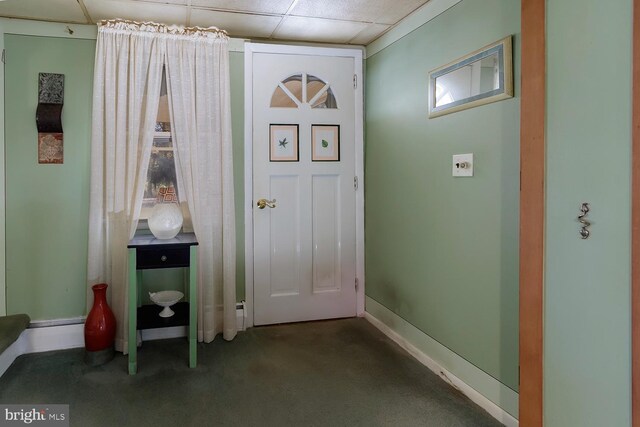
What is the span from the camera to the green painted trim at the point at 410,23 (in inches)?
99.0

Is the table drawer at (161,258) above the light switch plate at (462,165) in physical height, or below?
below

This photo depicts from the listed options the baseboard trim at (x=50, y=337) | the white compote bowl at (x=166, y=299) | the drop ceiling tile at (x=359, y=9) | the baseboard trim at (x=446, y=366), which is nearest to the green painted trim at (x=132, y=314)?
the white compote bowl at (x=166, y=299)

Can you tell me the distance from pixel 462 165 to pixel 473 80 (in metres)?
0.43

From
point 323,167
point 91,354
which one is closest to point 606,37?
point 323,167

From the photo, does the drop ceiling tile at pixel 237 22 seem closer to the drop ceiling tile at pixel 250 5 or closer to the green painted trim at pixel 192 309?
the drop ceiling tile at pixel 250 5

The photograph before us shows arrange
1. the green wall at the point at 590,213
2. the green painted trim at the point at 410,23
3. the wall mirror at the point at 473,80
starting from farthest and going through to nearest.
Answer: the green painted trim at the point at 410,23 < the wall mirror at the point at 473,80 < the green wall at the point at 590,213

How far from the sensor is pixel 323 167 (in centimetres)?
343

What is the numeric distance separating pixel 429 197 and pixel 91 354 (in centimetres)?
228

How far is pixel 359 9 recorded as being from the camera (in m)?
2.74

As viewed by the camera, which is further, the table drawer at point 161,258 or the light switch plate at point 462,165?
the table drawer at point 161,258

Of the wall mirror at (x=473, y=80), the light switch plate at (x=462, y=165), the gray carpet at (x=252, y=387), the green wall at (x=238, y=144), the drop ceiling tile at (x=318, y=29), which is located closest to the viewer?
the wall mirror at (x=473, y=80)

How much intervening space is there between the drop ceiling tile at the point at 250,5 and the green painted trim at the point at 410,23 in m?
0.79

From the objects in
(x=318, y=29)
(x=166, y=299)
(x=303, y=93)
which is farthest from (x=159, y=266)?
(x=318, y=29)

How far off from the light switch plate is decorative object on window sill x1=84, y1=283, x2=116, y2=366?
88.4 inches
